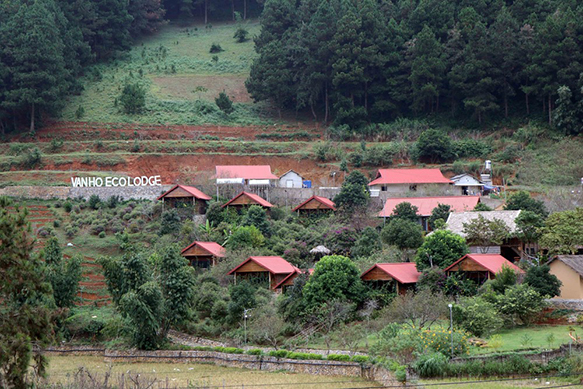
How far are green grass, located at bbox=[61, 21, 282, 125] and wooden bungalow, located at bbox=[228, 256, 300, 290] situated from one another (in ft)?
105

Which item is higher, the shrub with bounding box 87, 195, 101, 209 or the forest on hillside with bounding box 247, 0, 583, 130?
the forest on hillside with bounding box 247, 0, 583, 130

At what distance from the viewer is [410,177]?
66.4 meters

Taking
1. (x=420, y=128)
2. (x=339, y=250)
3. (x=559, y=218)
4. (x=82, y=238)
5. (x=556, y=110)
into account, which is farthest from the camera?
(x=420, y=128)

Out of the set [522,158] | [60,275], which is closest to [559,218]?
[522,158]

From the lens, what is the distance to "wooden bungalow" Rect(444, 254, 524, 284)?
46312mm

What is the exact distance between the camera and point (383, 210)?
61.5m

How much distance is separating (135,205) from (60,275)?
46.0 ft

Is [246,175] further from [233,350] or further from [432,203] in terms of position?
[233,350]

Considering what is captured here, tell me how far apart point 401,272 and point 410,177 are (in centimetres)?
1950

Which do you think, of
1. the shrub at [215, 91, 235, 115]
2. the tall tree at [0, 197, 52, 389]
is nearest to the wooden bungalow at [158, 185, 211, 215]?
the shrub at [215, 91, 235, 115]

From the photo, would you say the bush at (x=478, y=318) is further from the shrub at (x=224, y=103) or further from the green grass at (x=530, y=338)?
the shrub at (x=224, y=103)

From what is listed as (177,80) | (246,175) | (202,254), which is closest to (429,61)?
(246,175)

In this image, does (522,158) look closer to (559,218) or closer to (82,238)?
(559,218)

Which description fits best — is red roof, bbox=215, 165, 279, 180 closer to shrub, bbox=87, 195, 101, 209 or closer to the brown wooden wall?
shrub, bbox=87, 195, 101, 209
